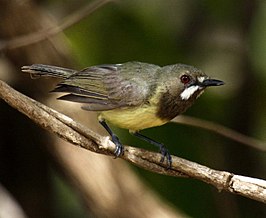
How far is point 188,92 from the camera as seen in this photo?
9.96ft

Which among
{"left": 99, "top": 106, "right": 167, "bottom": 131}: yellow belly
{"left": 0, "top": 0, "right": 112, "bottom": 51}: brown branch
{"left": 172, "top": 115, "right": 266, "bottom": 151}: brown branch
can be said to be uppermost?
{"left": 0, "top": 0, "right": 112, "bottom": 51}: brown branch

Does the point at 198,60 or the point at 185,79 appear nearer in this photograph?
the point at 185,79

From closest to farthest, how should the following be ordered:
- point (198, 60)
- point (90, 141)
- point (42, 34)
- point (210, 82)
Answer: point (90, 141)
point (210, 82)
point (42, 34)
point (198, 60)

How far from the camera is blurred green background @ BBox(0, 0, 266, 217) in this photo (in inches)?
154

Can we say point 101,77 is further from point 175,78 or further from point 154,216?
point 154,216

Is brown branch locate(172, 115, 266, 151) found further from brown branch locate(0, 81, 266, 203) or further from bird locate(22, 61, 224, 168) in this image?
brown branch locate(0, 81, 266, 203)

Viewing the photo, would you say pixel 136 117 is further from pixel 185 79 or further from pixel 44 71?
pixel 44 71

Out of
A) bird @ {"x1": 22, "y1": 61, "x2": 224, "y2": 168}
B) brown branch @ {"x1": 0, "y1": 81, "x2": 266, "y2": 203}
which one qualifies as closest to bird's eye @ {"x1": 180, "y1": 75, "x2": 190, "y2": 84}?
bird @ {"x1": 22, "y1": 61, "x2": 224, "y2": 168}

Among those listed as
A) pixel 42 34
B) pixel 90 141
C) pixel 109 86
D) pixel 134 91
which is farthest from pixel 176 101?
pixel 42 34

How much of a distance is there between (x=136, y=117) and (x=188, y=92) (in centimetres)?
23

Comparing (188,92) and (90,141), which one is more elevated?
(188,92)

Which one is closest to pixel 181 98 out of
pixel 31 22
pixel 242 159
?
pixel 31 22

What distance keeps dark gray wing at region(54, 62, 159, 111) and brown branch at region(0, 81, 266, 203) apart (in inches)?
20.3

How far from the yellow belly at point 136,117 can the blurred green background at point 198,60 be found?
0.70 metres
